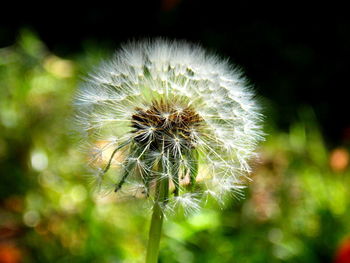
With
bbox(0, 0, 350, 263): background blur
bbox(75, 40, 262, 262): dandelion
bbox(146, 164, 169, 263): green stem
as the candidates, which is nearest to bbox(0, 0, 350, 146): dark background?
bbox(0, 0, 350, 263): background blur

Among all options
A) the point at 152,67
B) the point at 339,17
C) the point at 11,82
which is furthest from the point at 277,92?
the point at 152,67

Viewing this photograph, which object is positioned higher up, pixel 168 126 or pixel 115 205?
pixel 168 126

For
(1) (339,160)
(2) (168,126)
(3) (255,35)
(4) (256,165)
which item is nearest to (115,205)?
(4) (256,165)

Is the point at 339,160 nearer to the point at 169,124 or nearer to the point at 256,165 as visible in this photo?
the point at 256,165

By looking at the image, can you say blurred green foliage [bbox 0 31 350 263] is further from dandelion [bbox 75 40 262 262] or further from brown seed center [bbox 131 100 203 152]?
brown seed center [bbox 131 100 203 152]

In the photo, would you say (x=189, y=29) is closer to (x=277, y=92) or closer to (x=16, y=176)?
(x=277, y=92)
